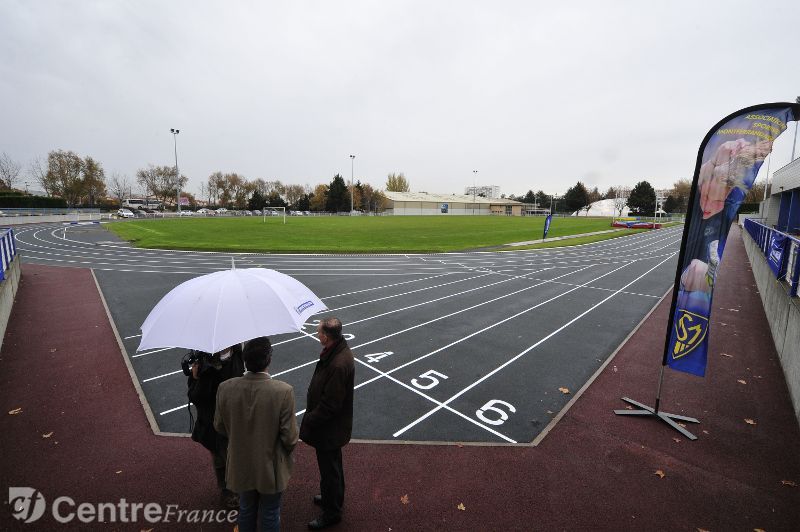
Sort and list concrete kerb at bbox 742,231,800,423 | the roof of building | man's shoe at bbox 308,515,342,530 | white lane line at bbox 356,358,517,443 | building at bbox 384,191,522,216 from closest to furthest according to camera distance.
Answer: man's shoe at bbox 308,515,342,530, white lane line at bbox 356,358,517,443, concrete kerb at bbox 742,231,800,423, building at bbox 384,191,522,216, the roof of building

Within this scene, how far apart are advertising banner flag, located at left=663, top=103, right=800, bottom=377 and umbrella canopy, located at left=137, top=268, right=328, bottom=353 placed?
527cm

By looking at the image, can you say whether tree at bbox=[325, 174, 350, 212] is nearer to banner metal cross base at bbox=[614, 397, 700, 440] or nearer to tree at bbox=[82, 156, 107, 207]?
tree at bbox=[82, 156, 107, 207]

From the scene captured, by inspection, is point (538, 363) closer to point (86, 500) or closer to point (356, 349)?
point (356, 349)

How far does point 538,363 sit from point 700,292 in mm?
3375

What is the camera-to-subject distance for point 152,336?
137 inches

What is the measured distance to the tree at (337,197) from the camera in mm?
109375

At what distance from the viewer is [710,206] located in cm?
530

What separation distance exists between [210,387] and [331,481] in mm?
1520

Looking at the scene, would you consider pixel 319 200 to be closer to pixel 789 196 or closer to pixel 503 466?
pixel 789 196

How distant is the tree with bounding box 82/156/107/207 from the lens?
73.8m

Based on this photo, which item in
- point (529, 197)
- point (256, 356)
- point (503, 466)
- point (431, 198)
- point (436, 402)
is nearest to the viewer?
point (256, 356)

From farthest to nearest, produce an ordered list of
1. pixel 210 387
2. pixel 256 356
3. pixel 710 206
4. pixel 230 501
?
pixel 710 206, pixel 230 501, pixel 210 387, pixel 256 356

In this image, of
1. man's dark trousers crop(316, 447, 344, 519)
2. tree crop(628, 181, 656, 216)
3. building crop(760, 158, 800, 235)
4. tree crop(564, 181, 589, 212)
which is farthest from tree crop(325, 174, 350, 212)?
man's dark trousers crop(316, 447, 344, 519)

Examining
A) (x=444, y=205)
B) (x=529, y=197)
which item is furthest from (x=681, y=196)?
(x=444, y=205)
